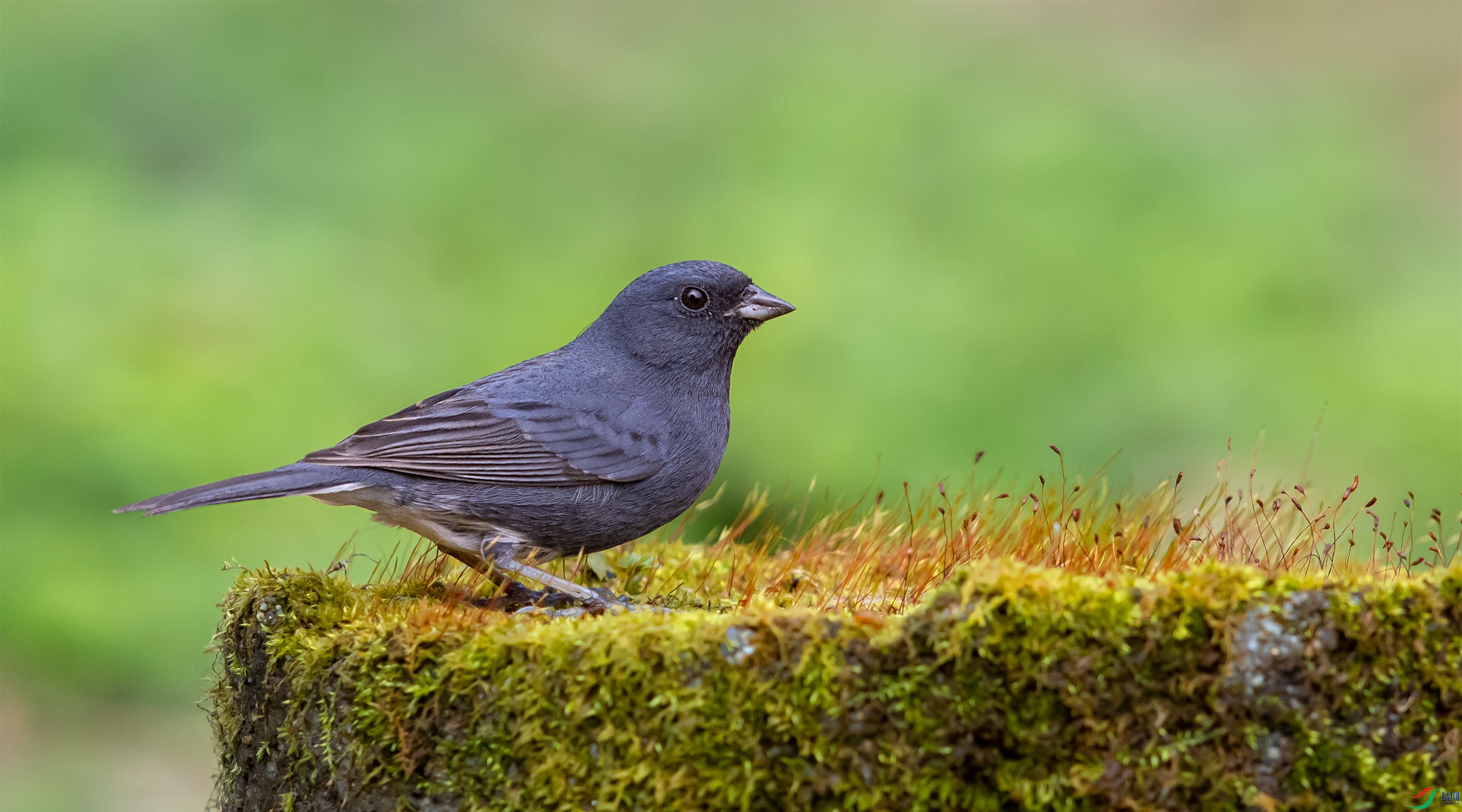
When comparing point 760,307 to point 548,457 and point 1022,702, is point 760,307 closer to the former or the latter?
point 548,457

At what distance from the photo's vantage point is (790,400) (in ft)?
29.2

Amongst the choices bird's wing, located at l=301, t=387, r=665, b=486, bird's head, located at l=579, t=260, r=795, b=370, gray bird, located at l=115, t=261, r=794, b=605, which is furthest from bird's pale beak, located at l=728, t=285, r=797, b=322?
bird's wing, located at l=301, t=387, r=665, b=486

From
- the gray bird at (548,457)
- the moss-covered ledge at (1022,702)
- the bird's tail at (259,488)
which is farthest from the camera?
the gray bird at (548,457)

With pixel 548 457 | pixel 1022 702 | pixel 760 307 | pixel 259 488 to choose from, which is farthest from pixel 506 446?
pixel 1022 702

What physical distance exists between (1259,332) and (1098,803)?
7.48 m

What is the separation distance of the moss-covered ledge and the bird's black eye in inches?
87.4

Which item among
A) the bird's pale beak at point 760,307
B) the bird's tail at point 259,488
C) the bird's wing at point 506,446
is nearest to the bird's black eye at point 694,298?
the bird's pale beak at point 760,307

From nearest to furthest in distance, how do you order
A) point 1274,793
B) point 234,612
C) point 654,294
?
point 1274,793, point 234,612, point 654,294

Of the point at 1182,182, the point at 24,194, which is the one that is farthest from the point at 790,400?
the point at 24,194

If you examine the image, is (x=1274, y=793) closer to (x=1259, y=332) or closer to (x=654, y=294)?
(x=654, y=294)

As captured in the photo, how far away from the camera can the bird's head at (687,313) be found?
517cm

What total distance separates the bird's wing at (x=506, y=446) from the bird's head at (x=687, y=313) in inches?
16.3

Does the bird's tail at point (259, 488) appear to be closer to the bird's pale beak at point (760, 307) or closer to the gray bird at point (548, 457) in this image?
the gray bird at point (548, 457)

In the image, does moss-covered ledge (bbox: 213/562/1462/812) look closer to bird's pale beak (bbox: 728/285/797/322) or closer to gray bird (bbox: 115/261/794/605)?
gray bird (bbox: 115/261/794/605)
